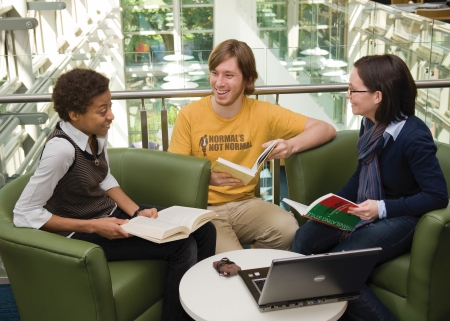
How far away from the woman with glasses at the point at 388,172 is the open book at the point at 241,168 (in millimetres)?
392

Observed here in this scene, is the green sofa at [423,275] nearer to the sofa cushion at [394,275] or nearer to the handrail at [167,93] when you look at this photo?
the sofa cushion at [394,275]

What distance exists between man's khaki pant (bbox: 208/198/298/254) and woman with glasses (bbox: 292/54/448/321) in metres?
0.20

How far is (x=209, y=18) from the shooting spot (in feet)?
46.7

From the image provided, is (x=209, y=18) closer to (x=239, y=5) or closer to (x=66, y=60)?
(x=239, y=5)

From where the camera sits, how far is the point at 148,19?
1401 centimetres

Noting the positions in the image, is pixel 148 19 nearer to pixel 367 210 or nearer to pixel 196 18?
pixel 196 18

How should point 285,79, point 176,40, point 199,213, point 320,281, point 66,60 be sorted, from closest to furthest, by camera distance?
1. point 320,281
2. point 199,213
3. point 66,60
4. point 285,79
5. point 176,40

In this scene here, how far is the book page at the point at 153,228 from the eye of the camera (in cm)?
240

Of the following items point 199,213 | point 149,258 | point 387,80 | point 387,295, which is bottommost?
point 387,295

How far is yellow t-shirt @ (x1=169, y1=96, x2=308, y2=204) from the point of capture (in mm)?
3025

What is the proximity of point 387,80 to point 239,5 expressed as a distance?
12223 millimetres

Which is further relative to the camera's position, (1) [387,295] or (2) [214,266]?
(1) [387,295]

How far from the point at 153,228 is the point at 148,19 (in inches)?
481

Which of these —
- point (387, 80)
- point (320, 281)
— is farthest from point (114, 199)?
point (387, 80)
